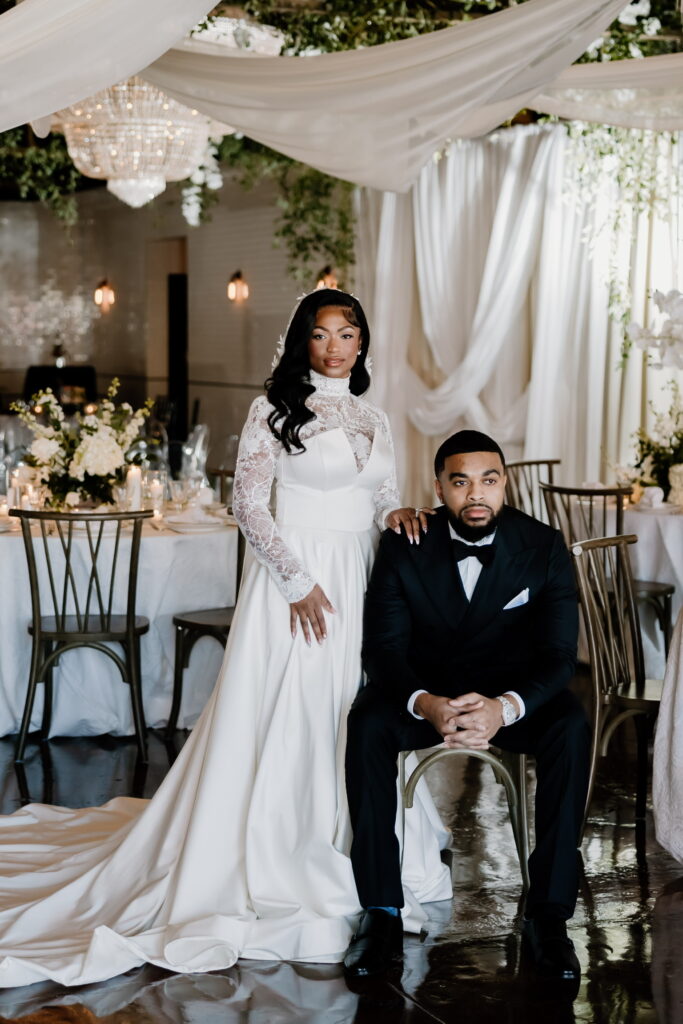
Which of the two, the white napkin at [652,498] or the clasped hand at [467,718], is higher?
the white napkin at [652,498]

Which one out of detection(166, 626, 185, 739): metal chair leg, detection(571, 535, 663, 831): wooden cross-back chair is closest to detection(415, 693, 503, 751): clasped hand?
detection(571, 535, 663, 831): wooden cross-back chair

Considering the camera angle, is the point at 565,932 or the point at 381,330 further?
the point at 381,330

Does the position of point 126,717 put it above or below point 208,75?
below

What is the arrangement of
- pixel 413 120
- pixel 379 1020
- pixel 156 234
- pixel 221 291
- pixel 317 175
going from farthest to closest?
1. pixel 156 234
2. pixel 221 291
3. pixel 317 175
4. pixel 413 120
5. pixel 379 1020

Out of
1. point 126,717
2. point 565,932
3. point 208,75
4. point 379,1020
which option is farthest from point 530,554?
point 126,717

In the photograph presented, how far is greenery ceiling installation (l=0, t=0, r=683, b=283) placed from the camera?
26.2 ft

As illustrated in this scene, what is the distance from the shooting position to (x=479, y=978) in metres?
3.42

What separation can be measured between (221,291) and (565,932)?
11.5 metres

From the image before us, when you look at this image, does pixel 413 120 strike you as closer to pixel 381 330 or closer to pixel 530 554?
pixel 530 554

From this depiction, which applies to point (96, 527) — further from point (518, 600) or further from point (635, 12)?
point (635, 12)

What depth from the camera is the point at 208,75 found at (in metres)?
4.44

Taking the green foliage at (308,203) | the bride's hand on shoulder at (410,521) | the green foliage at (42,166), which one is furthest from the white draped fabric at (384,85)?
the green foliage at (308,203)

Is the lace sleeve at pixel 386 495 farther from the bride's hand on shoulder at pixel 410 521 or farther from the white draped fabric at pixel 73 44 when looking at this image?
the white draped fabric at pixel 73 44

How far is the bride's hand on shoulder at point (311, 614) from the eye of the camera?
3781mm
